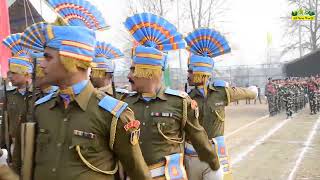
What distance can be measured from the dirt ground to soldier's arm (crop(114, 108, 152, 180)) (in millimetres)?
6038

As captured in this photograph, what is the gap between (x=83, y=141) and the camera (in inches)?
109

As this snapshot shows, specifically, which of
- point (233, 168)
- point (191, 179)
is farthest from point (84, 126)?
point (233, 168)

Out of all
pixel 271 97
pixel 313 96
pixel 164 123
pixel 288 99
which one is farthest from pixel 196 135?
pixel 271 97

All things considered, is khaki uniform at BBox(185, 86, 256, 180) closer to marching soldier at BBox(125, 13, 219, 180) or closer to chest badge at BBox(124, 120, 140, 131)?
marching soldier at BBox(125, 13, 219, 180)

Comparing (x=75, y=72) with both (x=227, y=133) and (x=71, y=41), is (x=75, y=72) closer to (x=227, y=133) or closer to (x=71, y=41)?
(x=71, y=41)

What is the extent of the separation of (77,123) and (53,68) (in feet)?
1.23

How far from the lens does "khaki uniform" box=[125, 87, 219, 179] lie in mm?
4316

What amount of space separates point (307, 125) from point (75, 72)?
649 inches

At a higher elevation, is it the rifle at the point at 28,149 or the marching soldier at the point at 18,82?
the marching soldier at the point at 18,82

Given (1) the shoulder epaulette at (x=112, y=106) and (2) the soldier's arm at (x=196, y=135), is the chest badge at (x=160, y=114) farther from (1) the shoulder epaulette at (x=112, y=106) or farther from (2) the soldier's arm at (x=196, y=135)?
(1) the shoulder epaulette at (x=112, y=106)

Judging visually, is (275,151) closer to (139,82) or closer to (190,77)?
(190,77)

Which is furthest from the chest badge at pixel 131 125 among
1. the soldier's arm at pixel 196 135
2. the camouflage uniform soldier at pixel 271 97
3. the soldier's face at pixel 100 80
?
the camouflage uniform soldier at pixel 271 97

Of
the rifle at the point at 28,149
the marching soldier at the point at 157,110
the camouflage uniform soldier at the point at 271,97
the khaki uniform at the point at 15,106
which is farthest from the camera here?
the camouflage uniform soldier at the point at 271,97

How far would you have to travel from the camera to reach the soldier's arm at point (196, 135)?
180 inches
